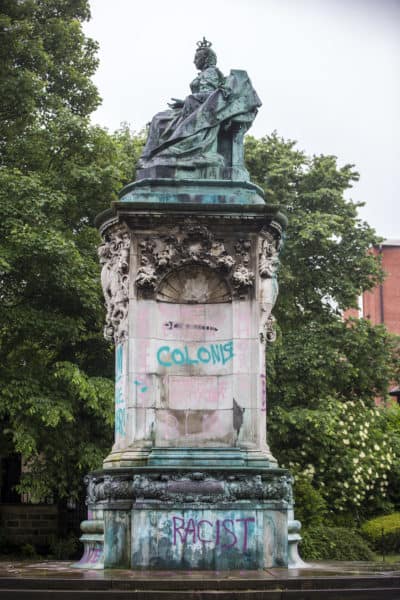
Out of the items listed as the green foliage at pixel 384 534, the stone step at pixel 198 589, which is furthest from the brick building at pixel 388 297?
the stone step at pixel 198 589

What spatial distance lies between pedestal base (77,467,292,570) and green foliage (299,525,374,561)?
25.7 ft

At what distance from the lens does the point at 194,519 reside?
13961mm

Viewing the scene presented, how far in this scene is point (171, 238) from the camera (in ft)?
50.5

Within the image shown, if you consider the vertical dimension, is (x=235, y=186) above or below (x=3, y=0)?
below

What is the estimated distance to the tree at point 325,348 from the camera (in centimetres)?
3050

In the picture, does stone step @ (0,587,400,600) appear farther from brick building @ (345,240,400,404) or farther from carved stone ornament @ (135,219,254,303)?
brick building @ (345,240,400,404)

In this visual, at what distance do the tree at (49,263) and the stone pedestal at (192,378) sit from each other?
9.65 meters

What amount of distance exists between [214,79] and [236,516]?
729cm

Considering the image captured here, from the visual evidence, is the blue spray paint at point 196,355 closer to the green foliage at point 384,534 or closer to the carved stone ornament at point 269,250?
the carved stone ornament at point 269,250

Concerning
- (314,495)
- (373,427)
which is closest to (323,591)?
(314,495)

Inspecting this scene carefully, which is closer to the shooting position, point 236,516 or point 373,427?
point 236,516

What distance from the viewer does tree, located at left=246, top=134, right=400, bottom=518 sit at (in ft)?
100

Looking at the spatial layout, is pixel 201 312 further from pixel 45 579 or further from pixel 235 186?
pixel 45 579

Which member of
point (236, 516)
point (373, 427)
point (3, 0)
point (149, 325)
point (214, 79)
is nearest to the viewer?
point (236, 516)
